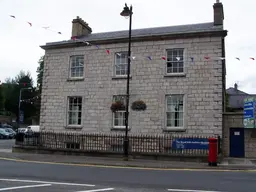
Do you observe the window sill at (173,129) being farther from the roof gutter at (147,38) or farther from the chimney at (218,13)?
the chimney at (218,13)

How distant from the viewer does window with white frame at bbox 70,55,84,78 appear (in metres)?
23.5

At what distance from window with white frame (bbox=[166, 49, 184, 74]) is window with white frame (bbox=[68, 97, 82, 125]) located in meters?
6.95

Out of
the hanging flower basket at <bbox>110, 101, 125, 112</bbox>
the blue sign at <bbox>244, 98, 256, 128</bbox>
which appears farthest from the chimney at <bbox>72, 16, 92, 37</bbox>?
the blue sign at <bbox>244, 98, 256, 128</bbox>

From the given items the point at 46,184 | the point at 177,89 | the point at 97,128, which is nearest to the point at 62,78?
the point at 97,128

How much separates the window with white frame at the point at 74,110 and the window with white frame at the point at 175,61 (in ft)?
22.8

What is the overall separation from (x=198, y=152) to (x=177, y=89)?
14.3 feet

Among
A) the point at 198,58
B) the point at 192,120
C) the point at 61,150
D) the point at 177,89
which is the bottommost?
the point at 61,150

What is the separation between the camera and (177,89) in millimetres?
20688

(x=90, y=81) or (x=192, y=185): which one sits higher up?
(x=90, y=81)

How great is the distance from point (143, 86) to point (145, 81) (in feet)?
1.19

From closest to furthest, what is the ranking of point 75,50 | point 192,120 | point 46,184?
1. point 46,184
2. point 192,120
3. point 75,50

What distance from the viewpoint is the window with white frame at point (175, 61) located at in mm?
20953

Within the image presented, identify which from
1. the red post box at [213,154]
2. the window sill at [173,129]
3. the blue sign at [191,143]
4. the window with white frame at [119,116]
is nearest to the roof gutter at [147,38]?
the window with white frame at [119,116]

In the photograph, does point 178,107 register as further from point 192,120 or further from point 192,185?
point 192,185
